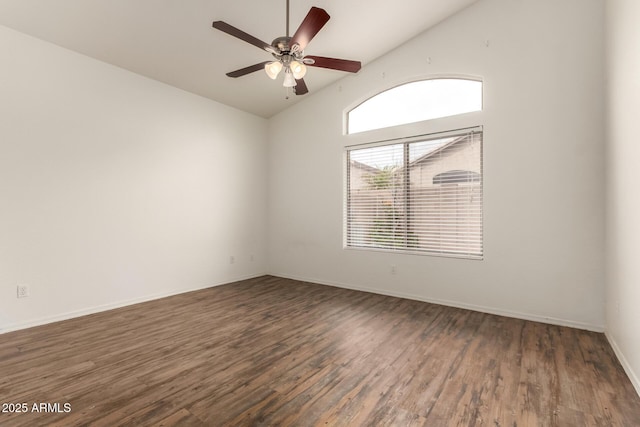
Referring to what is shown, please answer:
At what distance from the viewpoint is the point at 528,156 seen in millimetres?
3484

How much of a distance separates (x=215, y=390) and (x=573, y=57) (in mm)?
4590

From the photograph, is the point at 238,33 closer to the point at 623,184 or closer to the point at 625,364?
the point at 623,184

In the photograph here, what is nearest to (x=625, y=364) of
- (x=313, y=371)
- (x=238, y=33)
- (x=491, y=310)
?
(x=491, y=310)

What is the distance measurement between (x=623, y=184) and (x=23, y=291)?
567cm

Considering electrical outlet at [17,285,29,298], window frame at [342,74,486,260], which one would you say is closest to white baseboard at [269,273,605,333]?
window frame at [342,74,486,260]

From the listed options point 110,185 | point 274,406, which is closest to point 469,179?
point 274,406

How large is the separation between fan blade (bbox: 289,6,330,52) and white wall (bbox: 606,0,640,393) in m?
2.16

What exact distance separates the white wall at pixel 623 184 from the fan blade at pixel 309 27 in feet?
7.09

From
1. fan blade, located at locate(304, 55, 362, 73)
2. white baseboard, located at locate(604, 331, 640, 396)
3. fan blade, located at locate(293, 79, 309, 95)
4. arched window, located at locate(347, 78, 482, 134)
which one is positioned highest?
arched window, located at locate(347, 78, 482, 134)

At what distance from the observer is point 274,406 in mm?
1907

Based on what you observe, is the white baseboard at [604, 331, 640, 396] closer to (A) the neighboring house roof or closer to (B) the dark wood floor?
(B) the dark wood floor

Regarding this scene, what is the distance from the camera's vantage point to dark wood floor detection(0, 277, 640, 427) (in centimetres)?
183

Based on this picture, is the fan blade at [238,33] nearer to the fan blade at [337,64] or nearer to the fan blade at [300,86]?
the fan blade at [337,64]

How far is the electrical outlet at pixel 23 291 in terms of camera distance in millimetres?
3174
